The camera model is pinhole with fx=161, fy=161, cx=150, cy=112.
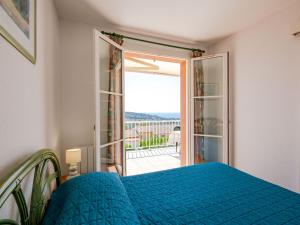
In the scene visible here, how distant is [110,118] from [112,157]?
24.0 inches

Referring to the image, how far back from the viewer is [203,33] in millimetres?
2771

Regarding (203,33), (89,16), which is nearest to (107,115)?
(89,16)

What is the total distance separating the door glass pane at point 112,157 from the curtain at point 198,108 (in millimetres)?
1511

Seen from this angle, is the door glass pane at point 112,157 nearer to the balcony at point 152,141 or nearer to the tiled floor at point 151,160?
the tiled floor at point 151,160

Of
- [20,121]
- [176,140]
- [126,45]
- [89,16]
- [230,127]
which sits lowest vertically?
[176,140]

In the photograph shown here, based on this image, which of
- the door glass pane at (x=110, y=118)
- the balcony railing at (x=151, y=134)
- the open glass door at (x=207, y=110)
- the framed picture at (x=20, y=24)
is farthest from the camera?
the balcony railing at (x=151, y=134)

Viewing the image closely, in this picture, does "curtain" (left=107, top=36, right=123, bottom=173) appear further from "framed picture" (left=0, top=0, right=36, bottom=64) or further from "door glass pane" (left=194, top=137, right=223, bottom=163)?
"door glass pane" (left=194, top=137, right=223, bottom=163)

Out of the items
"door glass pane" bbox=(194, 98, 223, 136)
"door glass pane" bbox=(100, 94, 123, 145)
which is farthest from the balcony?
"door glass pane" bbox=(100, 94, 123, 145)

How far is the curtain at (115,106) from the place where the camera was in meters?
2.45

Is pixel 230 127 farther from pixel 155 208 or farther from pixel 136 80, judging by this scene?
pixel 136 80

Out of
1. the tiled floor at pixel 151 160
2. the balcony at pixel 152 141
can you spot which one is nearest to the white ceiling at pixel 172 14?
the tiled floor at pixel 151 160

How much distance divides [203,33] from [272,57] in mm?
1117

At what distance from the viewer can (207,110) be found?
10.5 ft

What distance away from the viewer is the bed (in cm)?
85
